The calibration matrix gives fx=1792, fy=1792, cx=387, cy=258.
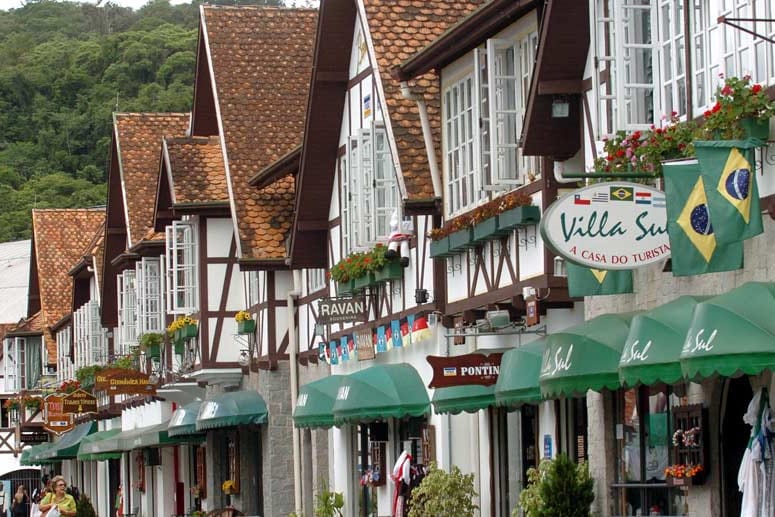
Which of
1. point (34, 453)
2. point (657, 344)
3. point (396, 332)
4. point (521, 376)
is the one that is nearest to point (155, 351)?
point (396, 332)

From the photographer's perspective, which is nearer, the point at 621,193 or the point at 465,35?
the point at 621,193

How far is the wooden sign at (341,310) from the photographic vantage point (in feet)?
87.9

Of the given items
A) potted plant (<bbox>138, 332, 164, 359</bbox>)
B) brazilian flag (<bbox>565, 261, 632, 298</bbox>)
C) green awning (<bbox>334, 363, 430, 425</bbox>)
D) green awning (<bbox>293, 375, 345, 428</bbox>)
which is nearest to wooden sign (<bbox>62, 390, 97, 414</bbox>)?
potted plant (<bbox>138, 332, 164, 359</bbox>)

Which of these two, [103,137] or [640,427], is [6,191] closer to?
[103,137]

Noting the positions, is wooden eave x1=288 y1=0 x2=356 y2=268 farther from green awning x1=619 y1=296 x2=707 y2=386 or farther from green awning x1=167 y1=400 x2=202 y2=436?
green awning x1=619 y1=296 x2=707 y2=386

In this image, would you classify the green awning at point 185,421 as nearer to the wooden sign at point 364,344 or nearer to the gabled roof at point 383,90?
the gabled roof at point 383,90

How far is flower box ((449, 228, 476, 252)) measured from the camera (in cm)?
2083

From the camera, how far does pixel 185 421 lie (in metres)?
36.2

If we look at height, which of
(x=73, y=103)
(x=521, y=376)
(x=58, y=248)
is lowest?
(x=521, y=376)

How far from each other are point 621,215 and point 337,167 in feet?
47.6

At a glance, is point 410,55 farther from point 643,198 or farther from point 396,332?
point 643,198

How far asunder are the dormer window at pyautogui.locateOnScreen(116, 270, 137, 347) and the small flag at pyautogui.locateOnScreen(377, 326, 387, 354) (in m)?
19.0

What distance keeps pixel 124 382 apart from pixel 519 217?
2269cm

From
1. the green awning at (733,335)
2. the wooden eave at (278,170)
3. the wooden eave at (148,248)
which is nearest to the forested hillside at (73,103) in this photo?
the wooden eave at (148,248)
